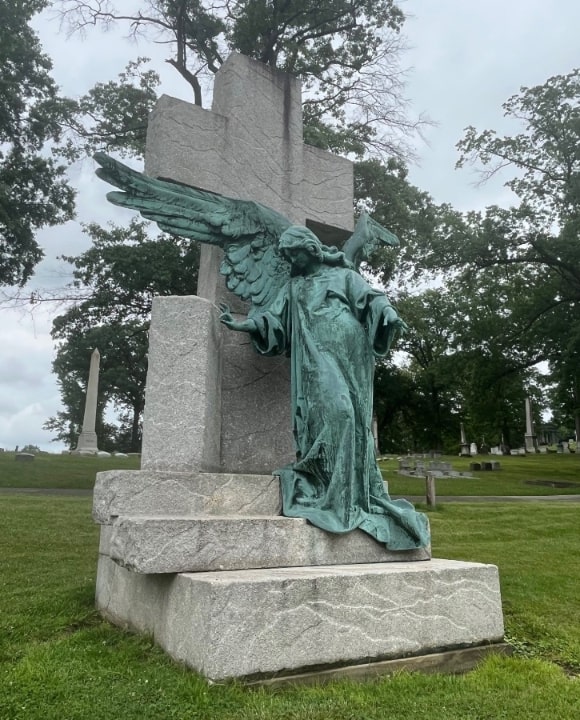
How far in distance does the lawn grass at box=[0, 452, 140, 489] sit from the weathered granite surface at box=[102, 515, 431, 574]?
13.1 m

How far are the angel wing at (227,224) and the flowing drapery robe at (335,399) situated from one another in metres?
0.24

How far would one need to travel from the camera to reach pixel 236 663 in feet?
9.05

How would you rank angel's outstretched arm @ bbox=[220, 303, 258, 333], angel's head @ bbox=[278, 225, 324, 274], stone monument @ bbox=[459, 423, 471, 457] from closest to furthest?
angel's outstretched arm @ bbox=[220, 303, 258, 333] < angel's head @ bbox=[278, 225, 324, 274] < stone monument @ bbox=[459, 423, 471, 457]

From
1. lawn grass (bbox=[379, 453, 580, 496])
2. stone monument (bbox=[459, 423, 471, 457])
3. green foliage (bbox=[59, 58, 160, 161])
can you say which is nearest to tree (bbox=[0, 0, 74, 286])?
green foliage (bbox=[59, 58, 160, 161])

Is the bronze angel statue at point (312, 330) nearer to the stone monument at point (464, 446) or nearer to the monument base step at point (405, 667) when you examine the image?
the monument base step at point (405, 667)

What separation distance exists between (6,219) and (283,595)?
611 inches

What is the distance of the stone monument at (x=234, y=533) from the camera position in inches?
114

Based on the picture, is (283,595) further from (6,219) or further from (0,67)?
(0,67)

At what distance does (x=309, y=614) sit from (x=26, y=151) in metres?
18.1

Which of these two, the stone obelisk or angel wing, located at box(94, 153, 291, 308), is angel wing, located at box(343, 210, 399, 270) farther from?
the stone obelisk

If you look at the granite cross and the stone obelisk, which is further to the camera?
the stone obelisk

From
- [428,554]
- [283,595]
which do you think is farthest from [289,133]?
[283,595]

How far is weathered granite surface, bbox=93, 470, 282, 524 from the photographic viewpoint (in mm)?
3543

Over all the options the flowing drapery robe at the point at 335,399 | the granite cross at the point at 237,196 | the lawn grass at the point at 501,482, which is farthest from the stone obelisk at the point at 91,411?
the flowing drapery robe at the point at 335,399
